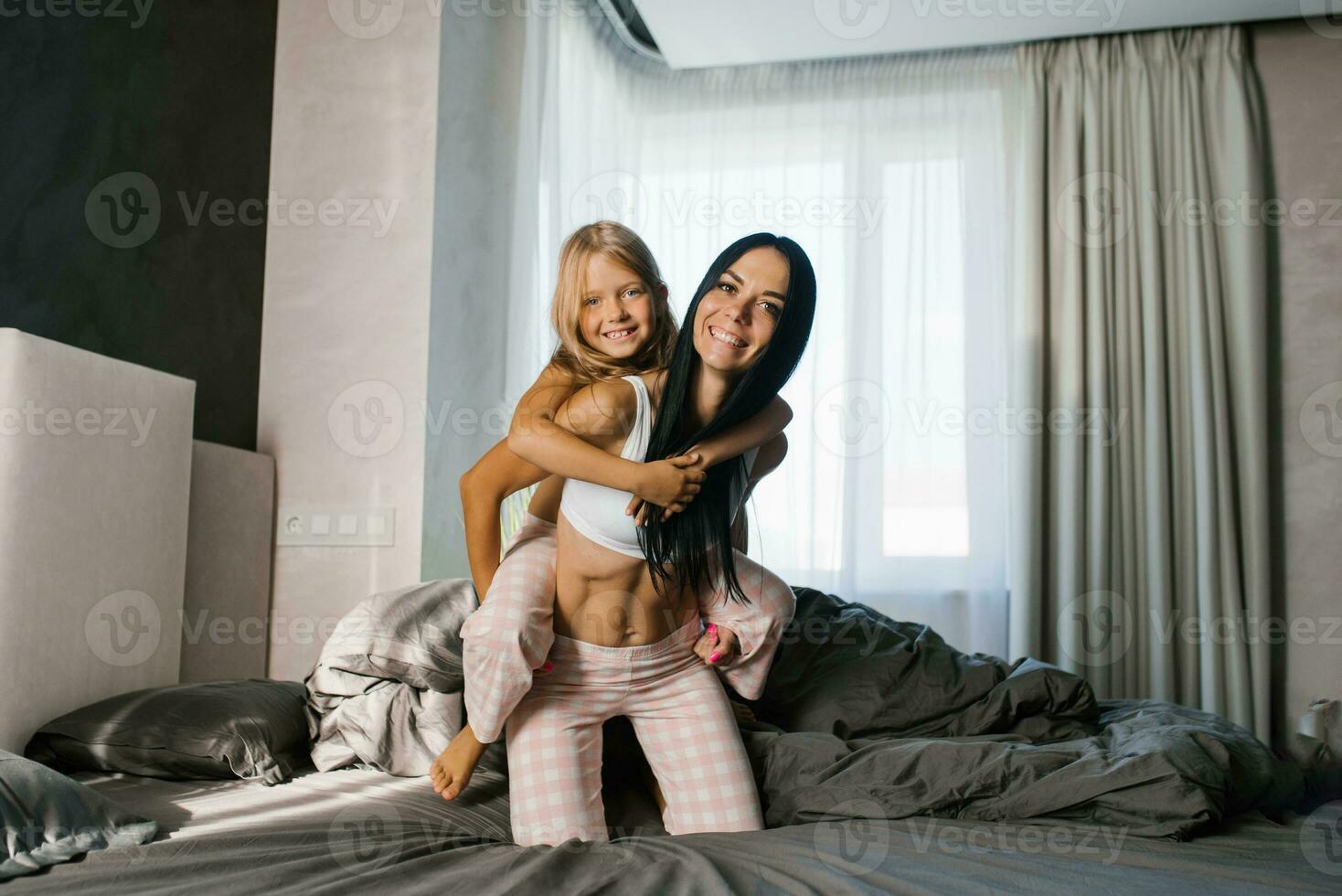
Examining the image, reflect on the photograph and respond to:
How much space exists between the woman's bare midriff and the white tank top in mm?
23

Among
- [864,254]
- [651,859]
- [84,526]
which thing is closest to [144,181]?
[84,526]

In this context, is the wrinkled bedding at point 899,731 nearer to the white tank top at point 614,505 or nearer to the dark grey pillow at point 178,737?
the dark grey pillow at point 178,737

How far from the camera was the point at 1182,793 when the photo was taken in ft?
4.42

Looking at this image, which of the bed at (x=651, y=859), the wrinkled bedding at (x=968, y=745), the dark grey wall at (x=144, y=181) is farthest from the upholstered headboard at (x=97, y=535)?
the wrinkled bedding at (x=968, y=745)

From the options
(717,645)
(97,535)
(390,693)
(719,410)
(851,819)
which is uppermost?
(719,410)

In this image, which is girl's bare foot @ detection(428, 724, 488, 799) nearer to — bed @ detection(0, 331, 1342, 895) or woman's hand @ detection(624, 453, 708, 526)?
bed @ detection(0, 331, 1342, 895)

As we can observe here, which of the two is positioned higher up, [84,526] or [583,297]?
[583,297]

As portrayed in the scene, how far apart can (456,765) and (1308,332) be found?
3.20m

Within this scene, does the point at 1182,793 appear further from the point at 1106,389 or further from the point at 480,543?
the point at 1106,389

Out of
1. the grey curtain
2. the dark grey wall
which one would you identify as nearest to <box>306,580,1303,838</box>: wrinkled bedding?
the dark grey wall

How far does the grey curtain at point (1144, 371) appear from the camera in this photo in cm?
326

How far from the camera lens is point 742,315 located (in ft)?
4.63

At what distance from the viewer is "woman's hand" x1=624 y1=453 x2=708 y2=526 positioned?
1.36 meters

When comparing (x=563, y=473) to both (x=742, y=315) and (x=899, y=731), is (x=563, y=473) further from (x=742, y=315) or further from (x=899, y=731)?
(x=899, y=731)
